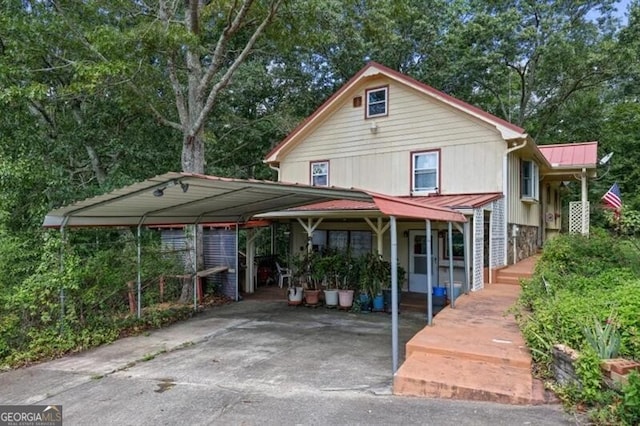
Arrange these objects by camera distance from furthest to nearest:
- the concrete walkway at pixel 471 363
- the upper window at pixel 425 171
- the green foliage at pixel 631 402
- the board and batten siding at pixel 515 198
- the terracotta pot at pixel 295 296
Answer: the upper window at pixel 425 171
the board and batten siding at pixel 515 198
the terracotta pot at pixel 295 296
the concrete walkway at pixel 471 363
the green foliage at pixel 631 402

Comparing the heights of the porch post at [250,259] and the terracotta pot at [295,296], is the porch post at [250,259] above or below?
above

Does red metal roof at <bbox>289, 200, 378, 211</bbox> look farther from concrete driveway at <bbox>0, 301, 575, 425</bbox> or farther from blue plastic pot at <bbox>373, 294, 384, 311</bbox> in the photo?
concrete driveway at <bbox>0, 301, 575, 425</bbox>

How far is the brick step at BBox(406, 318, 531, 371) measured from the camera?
497cm

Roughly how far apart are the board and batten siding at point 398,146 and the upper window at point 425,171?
15 centimetres

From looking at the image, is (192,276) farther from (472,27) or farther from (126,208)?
(472,27)

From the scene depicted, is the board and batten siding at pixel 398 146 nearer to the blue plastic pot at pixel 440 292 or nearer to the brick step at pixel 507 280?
the brick step at pixel 507 280

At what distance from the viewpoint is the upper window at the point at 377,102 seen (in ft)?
41.5

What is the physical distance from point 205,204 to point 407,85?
22.6ft

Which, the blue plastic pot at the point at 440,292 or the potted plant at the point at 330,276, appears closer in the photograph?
the blue plastic pot at the point at 440,292

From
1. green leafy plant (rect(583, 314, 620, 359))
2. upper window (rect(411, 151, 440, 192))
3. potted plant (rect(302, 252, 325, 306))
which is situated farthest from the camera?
upper window (rect(411, 151, 440, 192))

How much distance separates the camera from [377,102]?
504 inches

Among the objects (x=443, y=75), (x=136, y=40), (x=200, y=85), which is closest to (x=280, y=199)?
(x=200, y=85)

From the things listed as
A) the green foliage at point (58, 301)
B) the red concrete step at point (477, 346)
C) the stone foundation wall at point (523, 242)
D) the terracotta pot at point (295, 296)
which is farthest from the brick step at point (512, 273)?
the green foliage at point (58, 301)

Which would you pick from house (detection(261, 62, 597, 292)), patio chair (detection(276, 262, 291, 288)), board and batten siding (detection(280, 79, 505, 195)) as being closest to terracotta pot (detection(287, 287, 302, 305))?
house (detection(261, 62, 597, 292))
